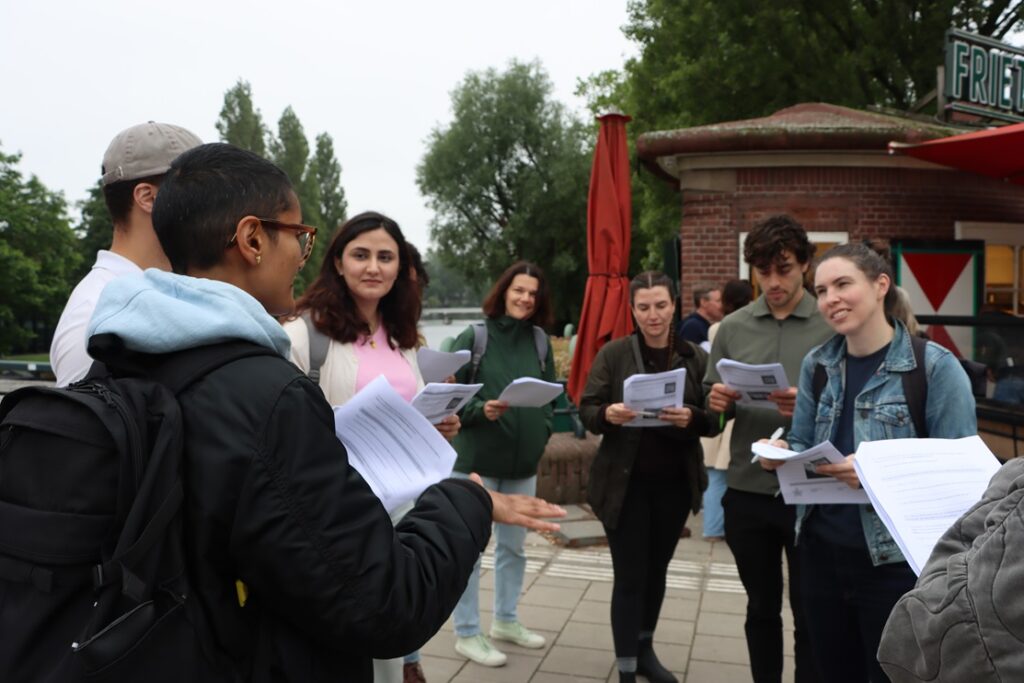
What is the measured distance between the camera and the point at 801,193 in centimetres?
962

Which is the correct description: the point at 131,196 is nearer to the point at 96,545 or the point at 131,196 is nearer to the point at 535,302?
the point at 96,545

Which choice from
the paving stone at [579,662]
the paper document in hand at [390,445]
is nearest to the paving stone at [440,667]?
the paving stone at [579,662]

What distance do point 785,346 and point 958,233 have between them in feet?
24.6

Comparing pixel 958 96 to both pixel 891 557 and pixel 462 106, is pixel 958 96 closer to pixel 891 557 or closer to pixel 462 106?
pixel 891 557

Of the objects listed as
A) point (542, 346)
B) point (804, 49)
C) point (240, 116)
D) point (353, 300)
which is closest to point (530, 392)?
point (542, 346)

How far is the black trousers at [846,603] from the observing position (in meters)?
2.73

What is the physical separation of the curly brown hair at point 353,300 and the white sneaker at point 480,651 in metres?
1.82

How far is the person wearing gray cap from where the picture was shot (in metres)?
2.34

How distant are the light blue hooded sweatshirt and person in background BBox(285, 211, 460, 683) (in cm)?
185

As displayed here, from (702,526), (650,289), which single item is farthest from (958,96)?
(650,289)

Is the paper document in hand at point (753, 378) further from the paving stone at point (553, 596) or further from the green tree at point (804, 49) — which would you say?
the green tree at point (804, 49)

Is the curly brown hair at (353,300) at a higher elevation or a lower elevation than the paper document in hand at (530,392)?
higher

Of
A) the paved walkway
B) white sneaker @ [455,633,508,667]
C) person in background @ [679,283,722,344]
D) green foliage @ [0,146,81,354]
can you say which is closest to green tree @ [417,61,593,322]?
green foliage @ [0,146,81,354]

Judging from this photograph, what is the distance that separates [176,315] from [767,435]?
300cm
